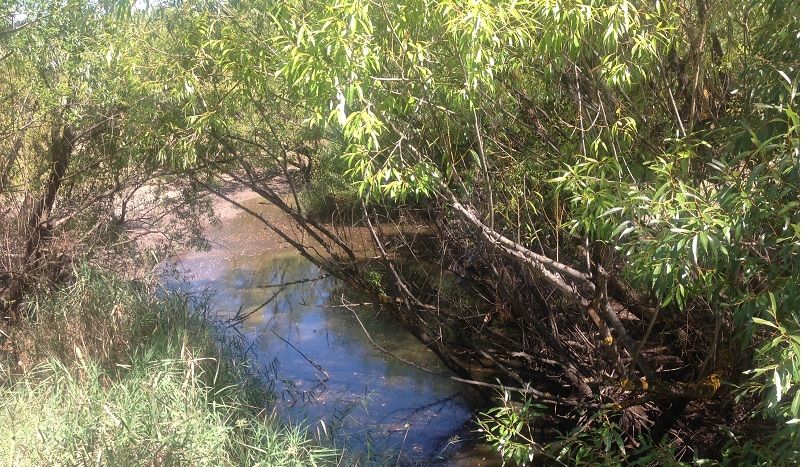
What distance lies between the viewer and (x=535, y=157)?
575cm

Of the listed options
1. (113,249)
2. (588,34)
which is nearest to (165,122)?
(113,249)

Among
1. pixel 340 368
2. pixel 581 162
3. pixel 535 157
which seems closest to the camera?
pixel 581 162

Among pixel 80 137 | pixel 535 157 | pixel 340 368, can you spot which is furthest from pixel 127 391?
pixel 340 368

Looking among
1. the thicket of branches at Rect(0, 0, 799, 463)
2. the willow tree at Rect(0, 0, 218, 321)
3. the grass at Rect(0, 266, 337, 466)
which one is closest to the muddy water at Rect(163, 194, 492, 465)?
the grass at Rect(0, 266, 337, 466)

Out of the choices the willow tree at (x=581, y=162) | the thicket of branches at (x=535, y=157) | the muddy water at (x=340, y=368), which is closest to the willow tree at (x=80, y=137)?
the thicket of branches at (x=535, y=157)

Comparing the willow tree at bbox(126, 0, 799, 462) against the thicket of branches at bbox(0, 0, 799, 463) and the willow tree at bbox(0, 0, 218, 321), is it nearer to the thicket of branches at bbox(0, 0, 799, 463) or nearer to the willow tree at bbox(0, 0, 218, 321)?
the thicket of branches at bbox(0, 0, 799, 463)

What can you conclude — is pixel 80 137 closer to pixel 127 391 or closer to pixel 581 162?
pixel 127 391

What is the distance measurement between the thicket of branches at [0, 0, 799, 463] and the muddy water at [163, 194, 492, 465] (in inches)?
27.0

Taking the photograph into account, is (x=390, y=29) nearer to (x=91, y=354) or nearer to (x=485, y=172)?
(x=485, y=172)

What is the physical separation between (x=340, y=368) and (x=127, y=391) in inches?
157

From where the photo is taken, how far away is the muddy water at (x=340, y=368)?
6.89 m

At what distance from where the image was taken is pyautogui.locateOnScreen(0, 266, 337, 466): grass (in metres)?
4.45

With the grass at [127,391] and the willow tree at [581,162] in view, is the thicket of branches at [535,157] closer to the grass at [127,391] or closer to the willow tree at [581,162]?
the willow tree at [581,162]

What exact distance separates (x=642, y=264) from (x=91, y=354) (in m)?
4.31
